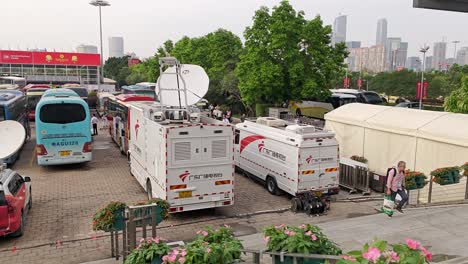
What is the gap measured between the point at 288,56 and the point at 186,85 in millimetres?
15043

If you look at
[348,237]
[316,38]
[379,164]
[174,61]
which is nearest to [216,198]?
[348,237]

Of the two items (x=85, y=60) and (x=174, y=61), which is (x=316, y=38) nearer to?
(x=174, y=61)

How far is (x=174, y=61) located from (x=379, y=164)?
31.6ft

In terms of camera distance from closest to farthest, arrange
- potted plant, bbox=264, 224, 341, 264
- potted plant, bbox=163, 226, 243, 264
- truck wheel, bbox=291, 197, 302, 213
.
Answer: potted plant, bbox=163, 226, 243, 264 → potted plant, bbox=264, 224, 341, 264 → truck wheel, bbox=291, 197, 302, 213

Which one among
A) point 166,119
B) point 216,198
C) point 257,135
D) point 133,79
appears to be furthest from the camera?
point 133,79

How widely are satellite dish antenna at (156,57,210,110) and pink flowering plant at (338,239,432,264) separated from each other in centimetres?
1078

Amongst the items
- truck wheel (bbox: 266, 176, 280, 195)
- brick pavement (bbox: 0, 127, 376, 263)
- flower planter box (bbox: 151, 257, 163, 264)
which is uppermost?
flower planter box (bbox: 151, 257, 163, 264)

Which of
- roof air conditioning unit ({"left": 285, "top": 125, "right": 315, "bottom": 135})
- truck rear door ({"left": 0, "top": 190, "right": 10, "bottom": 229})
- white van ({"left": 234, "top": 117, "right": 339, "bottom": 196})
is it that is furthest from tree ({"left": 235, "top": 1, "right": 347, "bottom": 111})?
truck rear door ({"left": 0, "top": 190, "right": 10, "bottom": 229})

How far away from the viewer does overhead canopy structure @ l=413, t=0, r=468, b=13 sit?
12.0 metres

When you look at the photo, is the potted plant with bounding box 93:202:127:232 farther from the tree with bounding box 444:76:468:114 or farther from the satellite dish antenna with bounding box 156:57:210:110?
the tree with bounding box 444:76:468:114

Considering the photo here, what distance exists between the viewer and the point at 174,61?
47.2ft

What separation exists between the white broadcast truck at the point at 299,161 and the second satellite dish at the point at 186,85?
305cm

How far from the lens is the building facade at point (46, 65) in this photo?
70.6 meters

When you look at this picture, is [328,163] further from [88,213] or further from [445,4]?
[88,213]
